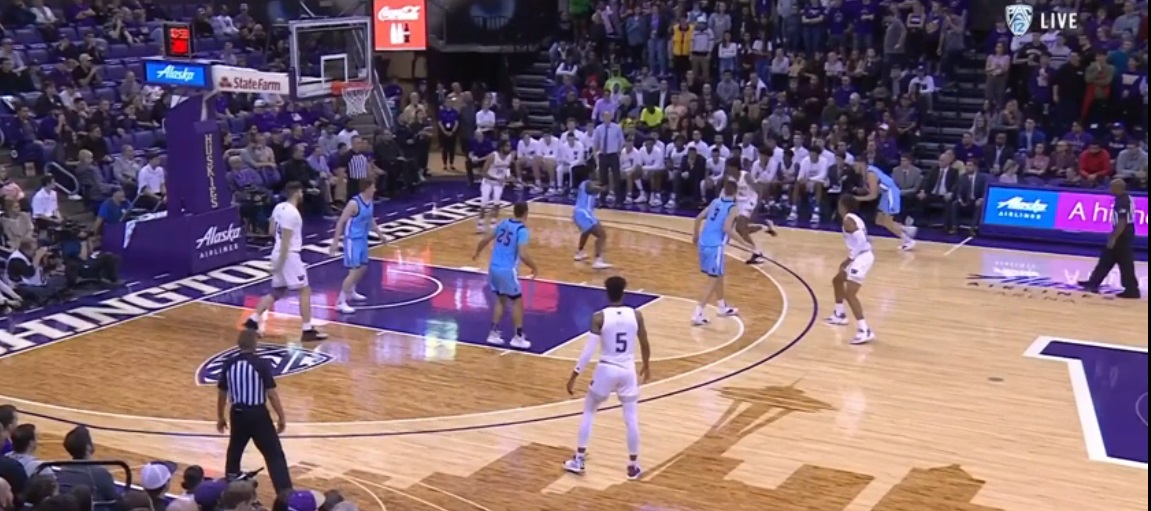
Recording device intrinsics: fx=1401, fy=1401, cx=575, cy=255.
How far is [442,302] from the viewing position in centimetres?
1772

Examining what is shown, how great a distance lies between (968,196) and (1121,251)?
16.1 feet

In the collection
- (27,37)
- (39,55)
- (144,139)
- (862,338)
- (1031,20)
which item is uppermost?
(1031,20)

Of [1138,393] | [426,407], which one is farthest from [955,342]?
[426,407]

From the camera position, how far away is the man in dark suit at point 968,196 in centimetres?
2275

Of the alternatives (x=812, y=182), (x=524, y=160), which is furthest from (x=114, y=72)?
(x=812, y=182)

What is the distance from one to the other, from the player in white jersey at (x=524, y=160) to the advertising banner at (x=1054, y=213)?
349 inches

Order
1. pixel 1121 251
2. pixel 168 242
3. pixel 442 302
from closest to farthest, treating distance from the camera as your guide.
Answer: pixel 442 302 → pixel 1121 251 → pixel 168 242

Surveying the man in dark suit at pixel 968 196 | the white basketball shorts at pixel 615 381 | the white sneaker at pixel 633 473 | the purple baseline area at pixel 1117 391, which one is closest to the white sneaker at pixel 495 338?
the white sneaker at pixel 633 473

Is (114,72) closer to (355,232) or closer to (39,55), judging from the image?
(39,55)

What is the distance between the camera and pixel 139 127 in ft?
78.2

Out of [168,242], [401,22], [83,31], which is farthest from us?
[401,22]

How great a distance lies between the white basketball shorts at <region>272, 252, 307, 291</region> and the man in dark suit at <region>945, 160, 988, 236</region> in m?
11.7

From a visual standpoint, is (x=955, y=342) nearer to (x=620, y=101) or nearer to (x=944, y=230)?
(x=944, y=230)

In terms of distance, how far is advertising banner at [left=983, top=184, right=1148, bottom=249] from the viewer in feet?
71.2
